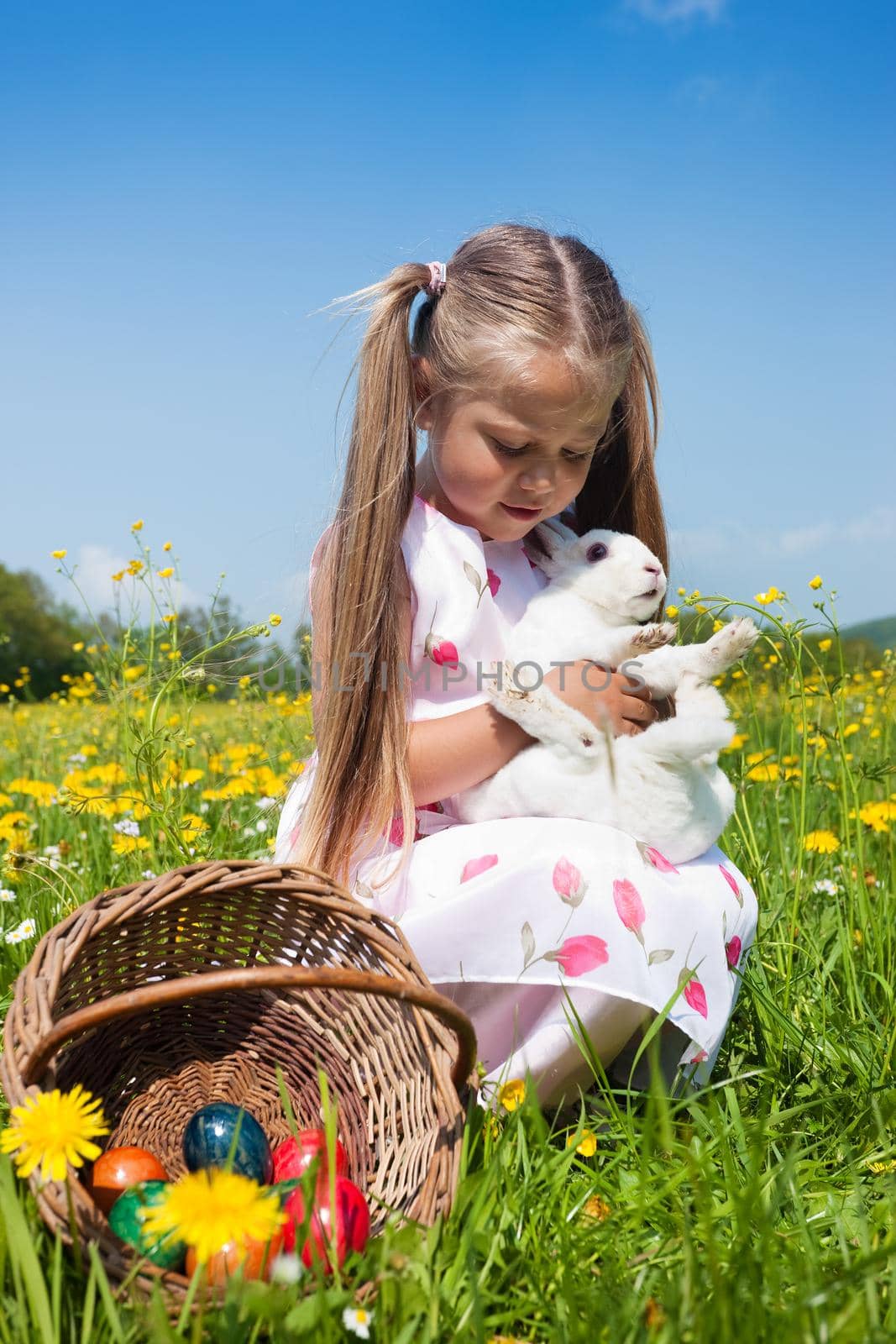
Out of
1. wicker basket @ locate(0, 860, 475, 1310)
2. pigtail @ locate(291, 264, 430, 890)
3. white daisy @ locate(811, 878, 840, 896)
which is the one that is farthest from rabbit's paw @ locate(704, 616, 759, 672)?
white daisy @ locate(811, 878, 840, 896)

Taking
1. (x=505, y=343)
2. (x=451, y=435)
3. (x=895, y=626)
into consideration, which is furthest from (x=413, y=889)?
(x=895, y=626)

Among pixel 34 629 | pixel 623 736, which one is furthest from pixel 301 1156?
pixel 34 629

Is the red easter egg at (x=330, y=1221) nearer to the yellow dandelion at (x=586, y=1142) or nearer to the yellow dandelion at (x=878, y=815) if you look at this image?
the yellow dandelion at (x=586, y=1142)

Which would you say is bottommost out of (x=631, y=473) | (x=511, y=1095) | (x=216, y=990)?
(x=511, y=1095)

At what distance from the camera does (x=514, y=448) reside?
2023 mm

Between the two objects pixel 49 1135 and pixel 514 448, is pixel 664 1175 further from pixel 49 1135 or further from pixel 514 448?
pixel 514 448

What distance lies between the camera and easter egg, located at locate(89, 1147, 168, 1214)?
141 cm

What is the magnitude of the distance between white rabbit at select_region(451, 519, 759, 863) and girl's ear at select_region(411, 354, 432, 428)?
45 centimetres

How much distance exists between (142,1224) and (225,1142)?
228 millimetres

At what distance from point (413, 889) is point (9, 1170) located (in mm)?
882

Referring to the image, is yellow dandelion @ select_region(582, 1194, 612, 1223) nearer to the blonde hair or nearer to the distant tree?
the blonde hair

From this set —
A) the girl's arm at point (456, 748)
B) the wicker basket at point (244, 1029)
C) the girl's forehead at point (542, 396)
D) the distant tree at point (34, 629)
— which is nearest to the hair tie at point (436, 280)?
the girl's forehead at point (542, 396)

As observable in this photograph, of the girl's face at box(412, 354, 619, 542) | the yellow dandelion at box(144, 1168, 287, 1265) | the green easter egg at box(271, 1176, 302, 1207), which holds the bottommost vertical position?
the green easter egg at box(271, 1176, 302, 1207)

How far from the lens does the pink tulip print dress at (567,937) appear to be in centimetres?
174
